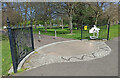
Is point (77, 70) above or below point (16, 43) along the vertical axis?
below

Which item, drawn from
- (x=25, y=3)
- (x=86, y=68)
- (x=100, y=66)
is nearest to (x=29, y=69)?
(x=86, y=68)

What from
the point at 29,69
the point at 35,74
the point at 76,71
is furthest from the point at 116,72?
the point at 29,69

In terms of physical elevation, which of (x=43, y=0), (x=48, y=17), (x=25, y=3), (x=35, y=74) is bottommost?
(x=35, y=74)

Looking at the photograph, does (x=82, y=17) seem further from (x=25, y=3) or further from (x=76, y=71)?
(x=76, y=71)

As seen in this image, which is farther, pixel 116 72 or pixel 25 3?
pixel 25 3

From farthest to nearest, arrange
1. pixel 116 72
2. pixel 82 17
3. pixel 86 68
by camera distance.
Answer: pixel 82 17 → pixel 86 68 → pixel 116 72

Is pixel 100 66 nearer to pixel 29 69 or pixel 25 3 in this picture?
pixel 29 69

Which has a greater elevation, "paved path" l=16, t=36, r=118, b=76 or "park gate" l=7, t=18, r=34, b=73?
"park gate" l=7, t=18, r=34, b=73

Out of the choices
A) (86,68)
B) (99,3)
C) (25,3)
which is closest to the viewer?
(86,68)

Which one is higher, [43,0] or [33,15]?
[43,0]

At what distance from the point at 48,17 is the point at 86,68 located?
48.9 feet

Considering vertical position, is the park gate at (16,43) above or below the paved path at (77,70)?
above

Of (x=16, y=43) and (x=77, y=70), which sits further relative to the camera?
(x=16, y=43)

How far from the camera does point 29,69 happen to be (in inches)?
126
